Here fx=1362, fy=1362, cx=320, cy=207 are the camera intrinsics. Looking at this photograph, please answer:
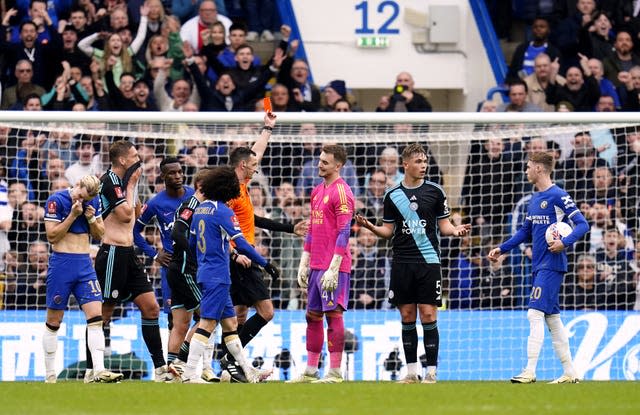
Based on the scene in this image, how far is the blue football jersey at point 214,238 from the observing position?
1173 cm

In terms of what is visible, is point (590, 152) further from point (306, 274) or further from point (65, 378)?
point (65, 378)

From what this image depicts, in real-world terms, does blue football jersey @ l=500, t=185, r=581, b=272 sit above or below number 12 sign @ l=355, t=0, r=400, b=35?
below

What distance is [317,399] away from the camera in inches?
399

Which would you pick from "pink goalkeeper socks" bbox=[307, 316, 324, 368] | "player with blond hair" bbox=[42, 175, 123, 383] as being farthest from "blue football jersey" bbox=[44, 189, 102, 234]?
"pink goalkeeper socks" bbox=[307, 316, 324, 368]

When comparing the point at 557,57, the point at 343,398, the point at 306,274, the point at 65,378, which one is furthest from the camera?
the point at 557,57

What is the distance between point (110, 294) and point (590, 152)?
6.53 meters

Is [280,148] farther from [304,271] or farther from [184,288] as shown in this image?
[184,288]

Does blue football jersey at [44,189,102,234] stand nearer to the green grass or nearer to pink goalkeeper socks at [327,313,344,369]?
the green grass

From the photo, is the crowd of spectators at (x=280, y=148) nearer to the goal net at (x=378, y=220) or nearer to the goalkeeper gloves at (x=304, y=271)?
the goal net at (x=378, y=220)

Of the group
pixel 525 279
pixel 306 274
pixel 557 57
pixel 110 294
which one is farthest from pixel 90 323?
pixel 557 57

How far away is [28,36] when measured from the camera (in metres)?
18.1

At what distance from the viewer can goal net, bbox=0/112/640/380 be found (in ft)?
48.6

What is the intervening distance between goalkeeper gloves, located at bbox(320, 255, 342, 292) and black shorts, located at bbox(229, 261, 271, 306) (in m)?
0.99

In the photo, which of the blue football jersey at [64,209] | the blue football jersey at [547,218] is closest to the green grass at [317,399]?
the blue football jersey at [547,218]
